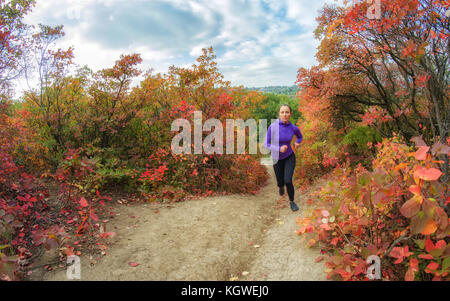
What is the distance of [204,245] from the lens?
3.92 m

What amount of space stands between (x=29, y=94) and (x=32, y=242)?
3.99 m

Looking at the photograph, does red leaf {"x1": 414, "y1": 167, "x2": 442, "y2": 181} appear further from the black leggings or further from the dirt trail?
the black leggings

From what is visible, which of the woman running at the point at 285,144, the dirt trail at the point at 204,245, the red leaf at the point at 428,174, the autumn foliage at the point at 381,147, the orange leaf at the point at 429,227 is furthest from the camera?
the woman running at the point at 285,144

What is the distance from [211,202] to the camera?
5598 mm

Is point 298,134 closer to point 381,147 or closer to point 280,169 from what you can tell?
point 280,169

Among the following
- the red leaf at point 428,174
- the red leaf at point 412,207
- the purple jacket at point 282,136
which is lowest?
the red leaf at point 412,207

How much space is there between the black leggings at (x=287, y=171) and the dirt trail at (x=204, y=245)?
0.45 metres

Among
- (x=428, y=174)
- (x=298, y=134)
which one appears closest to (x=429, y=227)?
(x=428, y=174)

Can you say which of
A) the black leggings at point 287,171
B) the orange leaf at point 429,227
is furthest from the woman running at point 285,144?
the orange leaf at point 429,227

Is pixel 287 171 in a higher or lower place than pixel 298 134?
lower

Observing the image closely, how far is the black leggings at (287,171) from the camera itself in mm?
5090

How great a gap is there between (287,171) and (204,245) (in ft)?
6.89

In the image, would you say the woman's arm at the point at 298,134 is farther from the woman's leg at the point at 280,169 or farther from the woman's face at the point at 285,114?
the woman's leg at the point at 280,169
